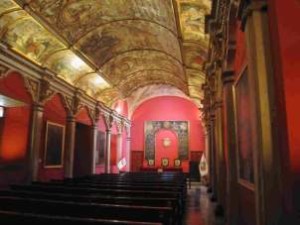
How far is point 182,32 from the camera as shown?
33.3 ft

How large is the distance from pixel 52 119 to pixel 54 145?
42.2 inches

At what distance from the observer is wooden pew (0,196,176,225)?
3.73 metres

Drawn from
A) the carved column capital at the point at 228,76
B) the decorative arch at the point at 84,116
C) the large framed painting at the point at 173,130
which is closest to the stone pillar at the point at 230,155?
the carved column capital at the point at 228,76

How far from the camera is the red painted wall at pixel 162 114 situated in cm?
2431

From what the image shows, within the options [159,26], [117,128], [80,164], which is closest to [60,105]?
[80,164]

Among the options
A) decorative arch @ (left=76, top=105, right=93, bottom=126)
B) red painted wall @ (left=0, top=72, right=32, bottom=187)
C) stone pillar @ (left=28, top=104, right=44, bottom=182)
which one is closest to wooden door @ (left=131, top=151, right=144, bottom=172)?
decorative arch @ (left=76, top=105, right=93, bottom=126)

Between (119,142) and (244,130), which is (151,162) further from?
(244,130)

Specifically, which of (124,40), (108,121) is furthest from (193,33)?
(108,121)

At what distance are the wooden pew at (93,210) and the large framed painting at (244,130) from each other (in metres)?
1.18

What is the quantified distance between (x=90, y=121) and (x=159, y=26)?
22.7ft

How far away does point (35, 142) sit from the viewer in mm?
10219

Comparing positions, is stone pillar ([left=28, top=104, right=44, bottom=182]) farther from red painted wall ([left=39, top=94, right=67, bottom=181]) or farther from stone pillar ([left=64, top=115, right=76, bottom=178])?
stone pillar ([left=64, top=115, right=76, bottom=178])

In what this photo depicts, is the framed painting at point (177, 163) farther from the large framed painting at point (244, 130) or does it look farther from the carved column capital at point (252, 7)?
A: the carved column capital at point (252, 7)

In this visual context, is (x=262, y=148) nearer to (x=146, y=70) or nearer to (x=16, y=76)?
(x=16, y=76)
